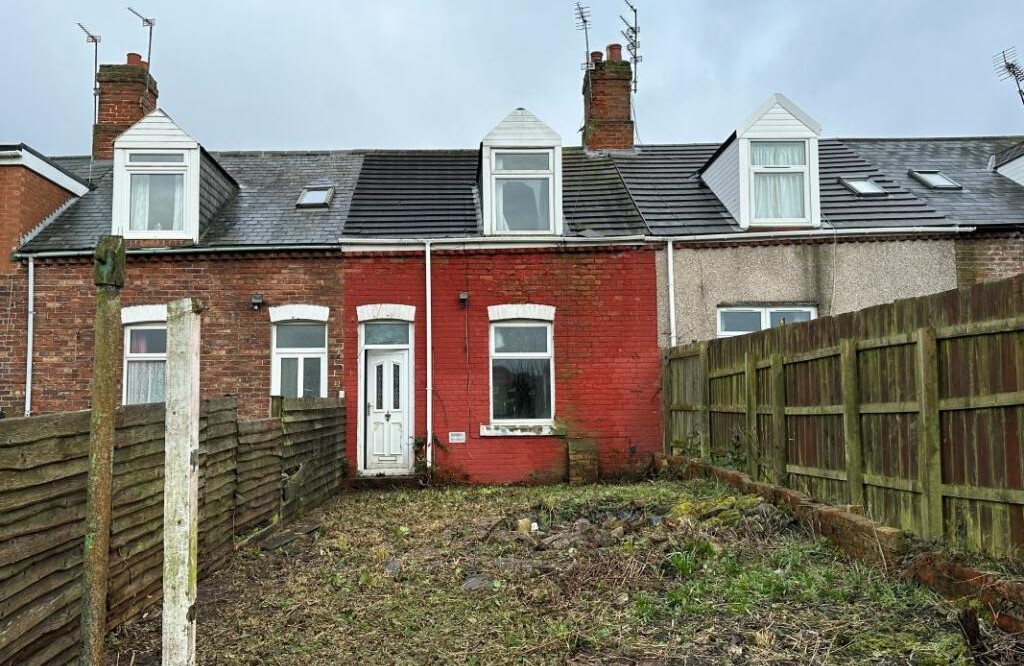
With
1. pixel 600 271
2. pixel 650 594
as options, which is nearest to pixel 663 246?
pixel 600 271

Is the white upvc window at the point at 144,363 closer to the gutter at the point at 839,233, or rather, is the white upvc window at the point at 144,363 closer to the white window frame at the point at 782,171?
the gutter at the point at 839,233

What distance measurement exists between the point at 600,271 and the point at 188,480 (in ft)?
33.4

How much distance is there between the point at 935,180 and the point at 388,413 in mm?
11131

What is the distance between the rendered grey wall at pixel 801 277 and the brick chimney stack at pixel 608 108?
4.11 meters

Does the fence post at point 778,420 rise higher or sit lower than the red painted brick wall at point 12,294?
lower

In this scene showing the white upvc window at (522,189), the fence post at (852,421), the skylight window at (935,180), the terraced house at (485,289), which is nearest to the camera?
the fence post at (852,421)

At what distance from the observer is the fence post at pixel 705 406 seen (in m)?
10.4

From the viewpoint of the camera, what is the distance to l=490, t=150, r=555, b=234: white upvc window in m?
13.4

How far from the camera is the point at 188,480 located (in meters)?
3.64

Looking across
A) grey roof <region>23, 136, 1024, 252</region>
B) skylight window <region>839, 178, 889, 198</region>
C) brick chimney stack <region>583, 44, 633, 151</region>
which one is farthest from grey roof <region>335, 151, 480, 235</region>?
skylight window <region>839, 178, 889, 198</region>

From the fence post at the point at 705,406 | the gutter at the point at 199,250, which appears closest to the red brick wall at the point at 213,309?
the gutter at the point at 199,250

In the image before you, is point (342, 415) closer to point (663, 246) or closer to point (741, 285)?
point (663, 246)

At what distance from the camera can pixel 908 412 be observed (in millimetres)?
5516

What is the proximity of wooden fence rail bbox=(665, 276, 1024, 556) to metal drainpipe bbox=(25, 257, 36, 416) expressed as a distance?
37.4ft
